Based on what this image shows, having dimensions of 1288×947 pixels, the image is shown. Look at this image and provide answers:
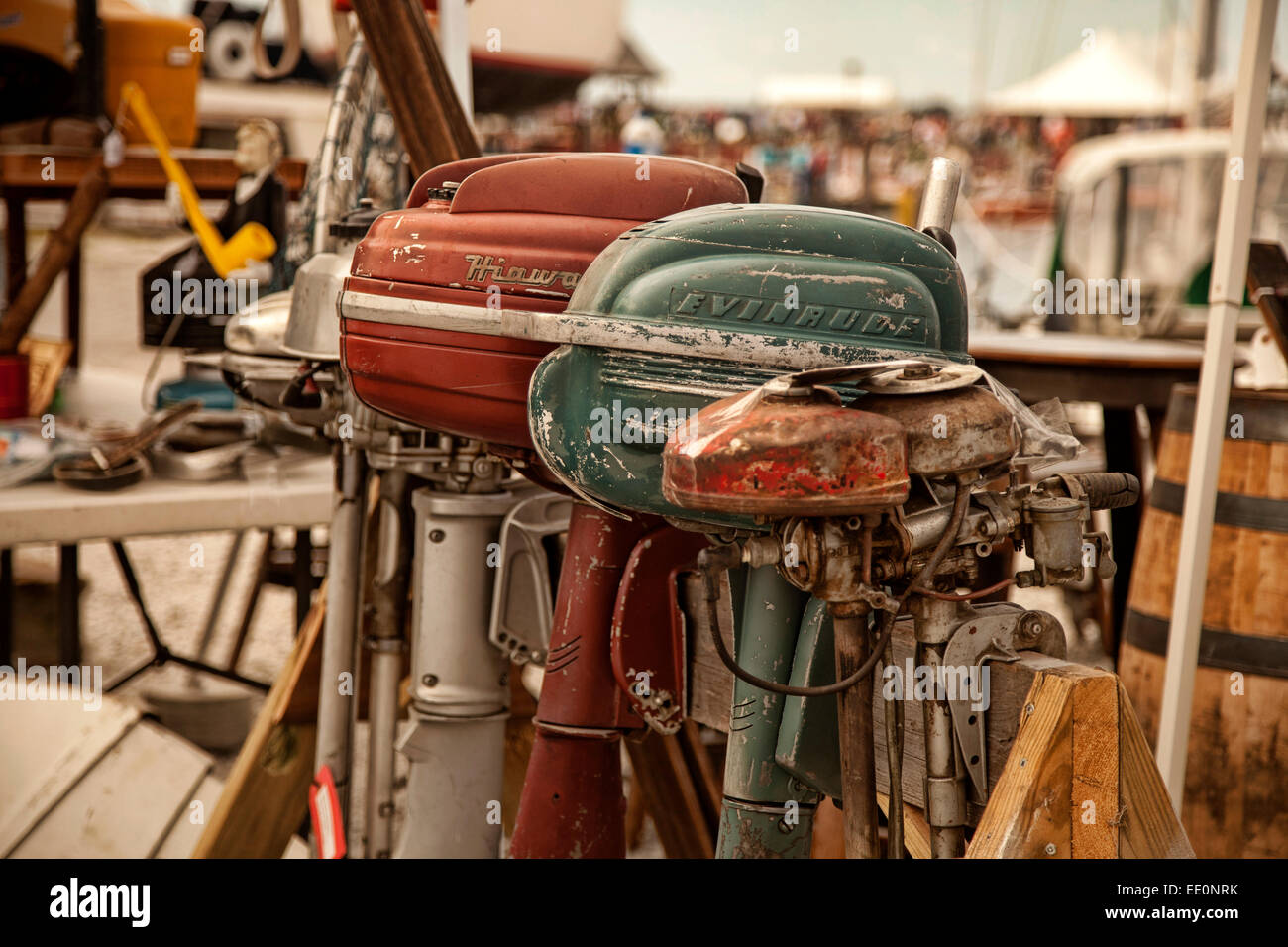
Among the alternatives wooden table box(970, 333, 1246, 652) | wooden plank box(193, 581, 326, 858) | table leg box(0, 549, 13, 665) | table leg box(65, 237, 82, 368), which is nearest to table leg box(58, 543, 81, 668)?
table leg box(0, 549, 13, 665)

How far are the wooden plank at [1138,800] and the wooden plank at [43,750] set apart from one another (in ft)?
5.90

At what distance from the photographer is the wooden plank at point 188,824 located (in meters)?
2.16

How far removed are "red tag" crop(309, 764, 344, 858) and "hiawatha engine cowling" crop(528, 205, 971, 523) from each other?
75 cm

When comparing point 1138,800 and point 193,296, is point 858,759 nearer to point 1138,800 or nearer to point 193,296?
point 1138,800

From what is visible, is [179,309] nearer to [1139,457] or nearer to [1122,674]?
[1122,674]

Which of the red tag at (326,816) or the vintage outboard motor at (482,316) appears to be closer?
the vintage outboard motor at (482,316)

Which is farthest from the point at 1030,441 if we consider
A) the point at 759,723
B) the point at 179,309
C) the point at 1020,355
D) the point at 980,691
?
the point at 179,309

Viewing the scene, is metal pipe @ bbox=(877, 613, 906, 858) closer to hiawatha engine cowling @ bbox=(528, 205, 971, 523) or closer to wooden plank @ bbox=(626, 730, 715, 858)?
hiawatha engine cowling @ bbox=(528, 205, 971, 523)

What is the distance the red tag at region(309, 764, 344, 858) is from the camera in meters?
1.60

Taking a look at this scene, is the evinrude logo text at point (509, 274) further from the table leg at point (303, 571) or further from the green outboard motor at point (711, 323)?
the table leg at point (303, 571)

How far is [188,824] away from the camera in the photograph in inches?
87.7

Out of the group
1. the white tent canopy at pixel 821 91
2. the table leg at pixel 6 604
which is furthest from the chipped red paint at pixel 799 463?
the white tent canopy at pixel 821 91
